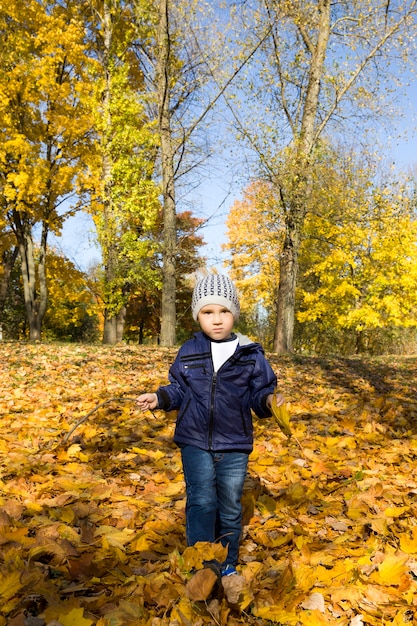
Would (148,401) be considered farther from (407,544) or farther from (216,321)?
(407,544)

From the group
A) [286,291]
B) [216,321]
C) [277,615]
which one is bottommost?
[277,615]

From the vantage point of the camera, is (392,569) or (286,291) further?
(286,291)

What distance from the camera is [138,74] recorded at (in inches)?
618

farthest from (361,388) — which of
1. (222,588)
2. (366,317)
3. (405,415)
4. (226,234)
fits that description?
(226,234)

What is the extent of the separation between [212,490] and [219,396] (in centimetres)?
46

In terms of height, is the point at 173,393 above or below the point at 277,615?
above

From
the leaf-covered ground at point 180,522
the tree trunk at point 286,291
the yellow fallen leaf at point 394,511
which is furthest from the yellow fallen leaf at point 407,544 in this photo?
the tree trunk at point 286,291

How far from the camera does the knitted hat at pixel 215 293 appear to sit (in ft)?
8.10

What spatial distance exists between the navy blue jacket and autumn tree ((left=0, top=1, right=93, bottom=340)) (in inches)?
432

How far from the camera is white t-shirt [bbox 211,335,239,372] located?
2.44m

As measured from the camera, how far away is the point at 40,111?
1341 centimetres

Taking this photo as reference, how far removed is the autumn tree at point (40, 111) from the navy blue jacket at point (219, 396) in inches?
432

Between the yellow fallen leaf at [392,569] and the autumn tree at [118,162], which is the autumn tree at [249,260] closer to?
the autumn tree at [118,162]

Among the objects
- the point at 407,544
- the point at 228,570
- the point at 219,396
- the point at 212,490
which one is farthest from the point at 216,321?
the point at 407,544
